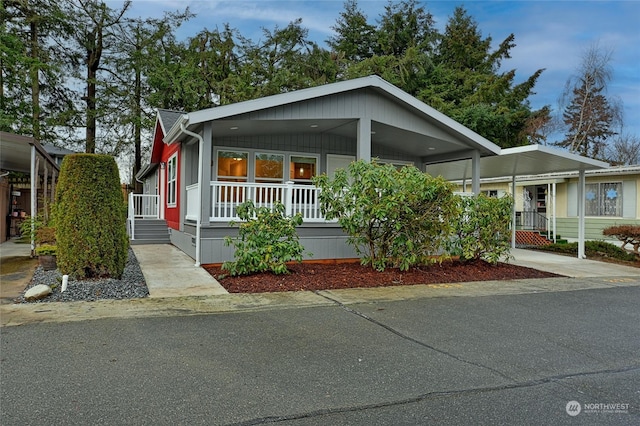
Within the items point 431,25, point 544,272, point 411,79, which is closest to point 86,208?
point 544,272

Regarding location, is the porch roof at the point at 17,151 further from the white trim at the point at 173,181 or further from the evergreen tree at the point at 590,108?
the evergreen tree at the point at 590,108

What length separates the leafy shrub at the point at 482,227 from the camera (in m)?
8.83

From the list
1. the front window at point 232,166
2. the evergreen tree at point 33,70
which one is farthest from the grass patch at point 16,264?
the evergreen tree at point 33,70

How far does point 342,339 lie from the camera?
4.23 meters

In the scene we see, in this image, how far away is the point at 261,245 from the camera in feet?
23.7

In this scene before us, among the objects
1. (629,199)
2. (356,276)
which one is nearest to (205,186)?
(356,276)

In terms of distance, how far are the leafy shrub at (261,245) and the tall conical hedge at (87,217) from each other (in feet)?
6.10

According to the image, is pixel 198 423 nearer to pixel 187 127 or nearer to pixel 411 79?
pixel 187 127

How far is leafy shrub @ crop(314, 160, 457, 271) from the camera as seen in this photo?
7.53 meters

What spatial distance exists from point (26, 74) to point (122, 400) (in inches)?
853

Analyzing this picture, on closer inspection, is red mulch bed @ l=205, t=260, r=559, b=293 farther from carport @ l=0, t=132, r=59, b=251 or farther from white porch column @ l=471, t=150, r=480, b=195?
carport @ l=0, t=132, r=59, b=251

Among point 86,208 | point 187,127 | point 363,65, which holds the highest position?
point 363,65

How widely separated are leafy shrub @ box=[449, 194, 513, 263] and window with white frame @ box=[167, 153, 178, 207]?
8.19m

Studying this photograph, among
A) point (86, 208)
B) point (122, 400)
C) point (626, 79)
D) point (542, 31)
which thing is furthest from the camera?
point (626, 79)
